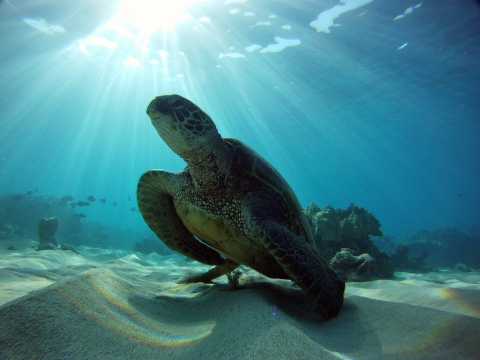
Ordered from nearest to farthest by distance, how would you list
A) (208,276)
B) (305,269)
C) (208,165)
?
1. (305,269)
2. (208,165)
3. (208,276)

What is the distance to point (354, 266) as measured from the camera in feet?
17.3

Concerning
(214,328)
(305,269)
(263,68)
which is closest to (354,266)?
(305,269)

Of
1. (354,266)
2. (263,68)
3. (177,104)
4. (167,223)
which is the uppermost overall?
(263,68)

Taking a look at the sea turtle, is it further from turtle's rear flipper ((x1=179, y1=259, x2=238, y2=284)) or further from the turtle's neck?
turtle's rear flipper ((x1=179, y1=259, x2=238, y2=284))

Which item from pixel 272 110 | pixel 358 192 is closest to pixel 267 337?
pixel 272 110

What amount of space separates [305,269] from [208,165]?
1751 mm

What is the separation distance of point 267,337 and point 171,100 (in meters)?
2.68

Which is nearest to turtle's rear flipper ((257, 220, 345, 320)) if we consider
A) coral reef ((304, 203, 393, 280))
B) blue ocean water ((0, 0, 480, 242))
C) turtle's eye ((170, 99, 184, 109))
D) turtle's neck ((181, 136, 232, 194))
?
turtle's neck ((181, 136, 232, 194))

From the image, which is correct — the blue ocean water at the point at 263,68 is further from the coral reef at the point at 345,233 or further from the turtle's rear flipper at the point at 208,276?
the turtle's rear flipper at the point at 208,276

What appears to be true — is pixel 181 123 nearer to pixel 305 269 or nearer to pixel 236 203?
pixel 236 203

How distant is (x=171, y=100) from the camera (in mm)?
2793

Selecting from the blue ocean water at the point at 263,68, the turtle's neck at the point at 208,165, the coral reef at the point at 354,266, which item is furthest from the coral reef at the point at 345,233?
the blue ocean water at the point at 263,68

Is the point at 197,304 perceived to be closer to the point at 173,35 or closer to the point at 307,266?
the point at 307,266

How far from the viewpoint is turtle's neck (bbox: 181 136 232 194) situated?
2.99m
